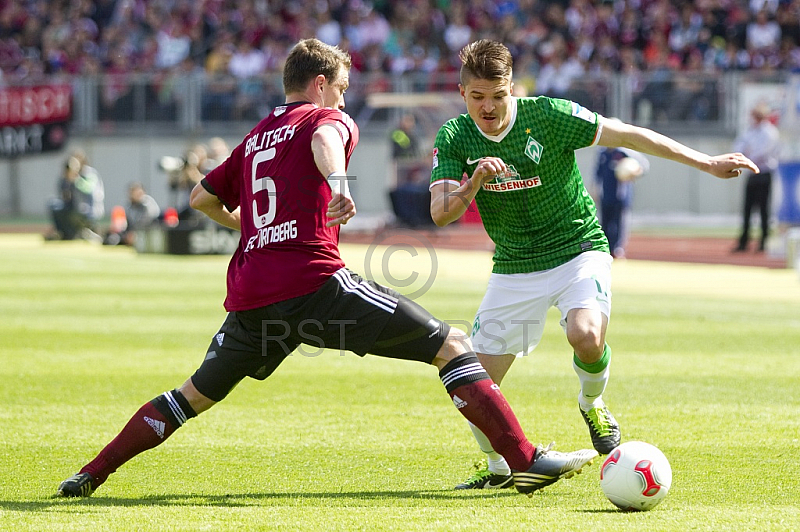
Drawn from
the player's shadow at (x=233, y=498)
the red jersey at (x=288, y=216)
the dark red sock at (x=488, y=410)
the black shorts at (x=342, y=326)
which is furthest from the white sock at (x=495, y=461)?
the red jersey at (x=288, y=216)

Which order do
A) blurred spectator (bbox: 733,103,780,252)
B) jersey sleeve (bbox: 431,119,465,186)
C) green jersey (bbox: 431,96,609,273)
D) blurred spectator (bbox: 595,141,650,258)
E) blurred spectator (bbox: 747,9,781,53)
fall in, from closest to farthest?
jersey sleeve (bbox: 431,119,465,186) < green jersey (bbox: 431,96,609,273) < blurred spectator (bbox: 595,141,650,258) < blurred spectator (bbox: 733,103,780,252) < blurred spectator (bbox: 747,9,781,53)

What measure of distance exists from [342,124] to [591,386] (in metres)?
1.89

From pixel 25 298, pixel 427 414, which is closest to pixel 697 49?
pixel 25 298

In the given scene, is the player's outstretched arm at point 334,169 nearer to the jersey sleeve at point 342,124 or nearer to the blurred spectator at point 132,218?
the jersey sleeve at point 342,124

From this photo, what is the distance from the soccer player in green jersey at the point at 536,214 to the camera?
5508 millimetres

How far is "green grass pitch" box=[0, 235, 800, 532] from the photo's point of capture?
4.84 m

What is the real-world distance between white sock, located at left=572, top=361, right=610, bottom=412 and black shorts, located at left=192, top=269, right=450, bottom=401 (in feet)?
3.51

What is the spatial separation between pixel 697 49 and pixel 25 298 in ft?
63.4

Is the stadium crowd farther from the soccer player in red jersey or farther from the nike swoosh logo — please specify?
the soccer player in red jersey

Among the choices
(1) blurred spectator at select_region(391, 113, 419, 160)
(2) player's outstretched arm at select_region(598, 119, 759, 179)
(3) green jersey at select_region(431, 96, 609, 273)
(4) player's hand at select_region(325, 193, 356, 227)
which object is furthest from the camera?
(1) blurred spectator at select_region(391, 113, 419, 160)

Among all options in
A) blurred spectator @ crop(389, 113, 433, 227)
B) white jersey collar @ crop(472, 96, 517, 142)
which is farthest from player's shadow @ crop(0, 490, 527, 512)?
blurred spectator @ crop(389, 113, 433, 227)

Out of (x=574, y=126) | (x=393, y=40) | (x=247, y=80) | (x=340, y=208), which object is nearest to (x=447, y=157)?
(x=574, y=126)

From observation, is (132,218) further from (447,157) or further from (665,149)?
(665,149)

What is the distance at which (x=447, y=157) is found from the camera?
5656 millimetres
